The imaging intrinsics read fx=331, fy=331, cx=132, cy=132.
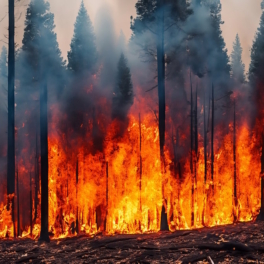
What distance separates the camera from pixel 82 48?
2919 cm

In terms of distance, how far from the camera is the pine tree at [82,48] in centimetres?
2895

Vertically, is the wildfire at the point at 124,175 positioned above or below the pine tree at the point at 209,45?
below

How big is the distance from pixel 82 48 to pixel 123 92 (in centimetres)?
555

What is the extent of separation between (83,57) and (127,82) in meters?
4.64

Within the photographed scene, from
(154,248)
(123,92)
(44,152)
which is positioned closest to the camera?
(154,248)

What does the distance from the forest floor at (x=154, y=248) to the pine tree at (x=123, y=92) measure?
15296 mm

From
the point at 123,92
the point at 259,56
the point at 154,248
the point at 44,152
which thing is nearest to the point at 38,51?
the point at 44,152

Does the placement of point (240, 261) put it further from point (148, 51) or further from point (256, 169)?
point (256, 169)

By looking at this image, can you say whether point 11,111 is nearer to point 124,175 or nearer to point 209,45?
point 124,175

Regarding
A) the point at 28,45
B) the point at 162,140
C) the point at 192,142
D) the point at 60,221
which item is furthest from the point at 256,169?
the point at 28,45

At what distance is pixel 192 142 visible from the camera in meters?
26.4

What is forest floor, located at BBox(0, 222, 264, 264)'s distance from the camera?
11.3 meters

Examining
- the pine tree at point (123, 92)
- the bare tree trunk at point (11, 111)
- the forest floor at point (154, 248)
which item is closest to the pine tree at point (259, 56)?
the pine tree at point (123, 92)

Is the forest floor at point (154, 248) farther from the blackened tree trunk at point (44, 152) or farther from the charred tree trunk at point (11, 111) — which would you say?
the charred tree trunk at point (11, 111)
